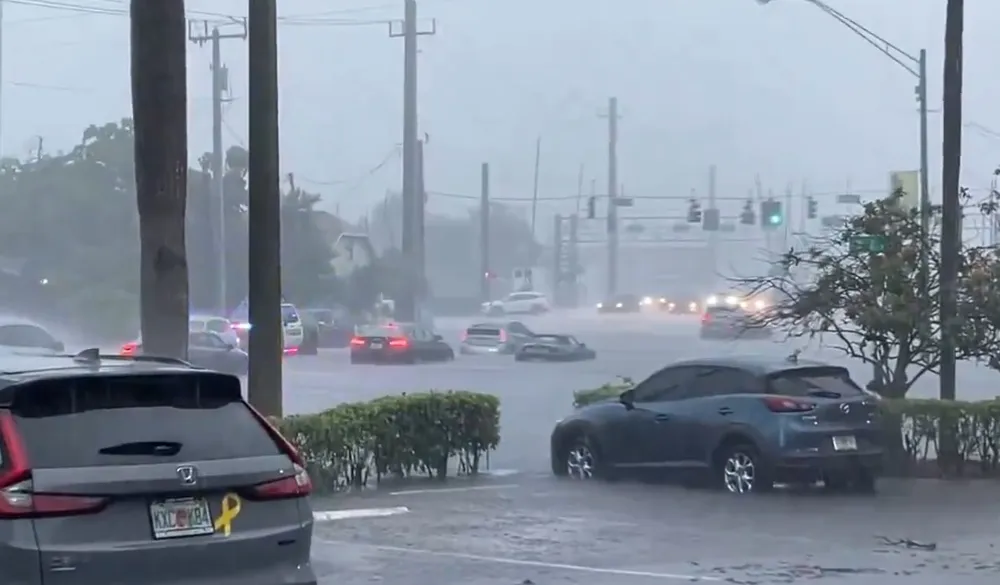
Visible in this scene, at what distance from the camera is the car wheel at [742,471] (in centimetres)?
1645

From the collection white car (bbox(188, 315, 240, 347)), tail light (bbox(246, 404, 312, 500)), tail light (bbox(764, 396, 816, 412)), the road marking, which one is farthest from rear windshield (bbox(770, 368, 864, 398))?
white car (bbox(188, 315, 240, 347))

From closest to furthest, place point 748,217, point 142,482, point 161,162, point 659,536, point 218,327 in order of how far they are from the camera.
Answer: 1. point 142,482
2. point 659,536
3. point 161,162
4. point 218,327
5. point 748,217

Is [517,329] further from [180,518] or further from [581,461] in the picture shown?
[180,518]

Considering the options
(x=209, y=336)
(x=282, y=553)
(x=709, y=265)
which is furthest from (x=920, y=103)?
(x=709, y=265)

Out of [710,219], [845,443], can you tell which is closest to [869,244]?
[845,443]

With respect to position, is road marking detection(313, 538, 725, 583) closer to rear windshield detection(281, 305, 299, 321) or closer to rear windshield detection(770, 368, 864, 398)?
rear windshield detection(770, 368, 864, 398)

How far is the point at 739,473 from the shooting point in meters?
16.7

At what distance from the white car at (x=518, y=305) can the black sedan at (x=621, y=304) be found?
11.1 ft

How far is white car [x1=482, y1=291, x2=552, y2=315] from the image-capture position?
7506cm

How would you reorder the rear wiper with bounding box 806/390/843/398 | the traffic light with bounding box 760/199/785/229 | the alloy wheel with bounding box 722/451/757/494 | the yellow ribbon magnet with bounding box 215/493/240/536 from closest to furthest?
the yellow ribbon magnet with bounding box 215/493/240/536 → the alloy wheel with bounding box 722/451/757/494 → the rear wiper with bounding box 806/390/843/398 → the traffic light with bounding box 760/199/785/229

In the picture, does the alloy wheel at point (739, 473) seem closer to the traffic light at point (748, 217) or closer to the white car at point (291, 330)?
the traffic light at point (748, 217)

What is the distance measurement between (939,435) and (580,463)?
4.13m

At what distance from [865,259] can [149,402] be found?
14504 millimetres

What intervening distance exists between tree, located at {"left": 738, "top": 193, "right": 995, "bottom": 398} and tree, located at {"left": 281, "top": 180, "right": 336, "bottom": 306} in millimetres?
46743
